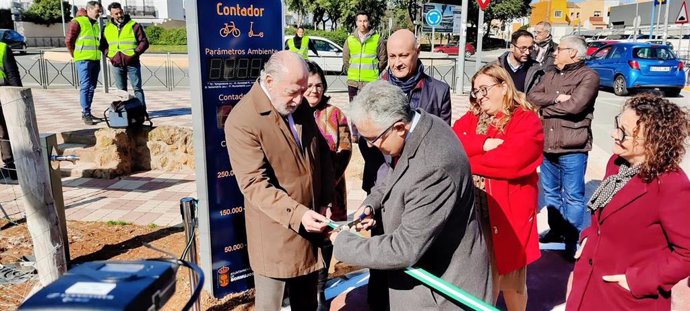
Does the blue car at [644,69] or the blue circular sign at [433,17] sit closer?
the blue car at [644,69]

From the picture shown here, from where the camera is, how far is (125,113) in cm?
712

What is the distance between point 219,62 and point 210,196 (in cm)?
89

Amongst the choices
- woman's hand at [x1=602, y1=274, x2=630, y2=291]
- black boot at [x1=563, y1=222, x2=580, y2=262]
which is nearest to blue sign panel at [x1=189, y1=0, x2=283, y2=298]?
woman's hand at [x1=602, y1=274, x2=630, y2=291]

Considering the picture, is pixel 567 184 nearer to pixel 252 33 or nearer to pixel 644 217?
pixel 644 217

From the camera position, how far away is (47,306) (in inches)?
50.6

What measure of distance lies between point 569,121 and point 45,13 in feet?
184

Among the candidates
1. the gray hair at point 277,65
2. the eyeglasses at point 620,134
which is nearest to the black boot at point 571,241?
the eyeglasses at point 620,134

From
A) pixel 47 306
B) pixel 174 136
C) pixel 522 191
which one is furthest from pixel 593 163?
pixel 47 306

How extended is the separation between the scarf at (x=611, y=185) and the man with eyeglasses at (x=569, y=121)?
77.6 inches

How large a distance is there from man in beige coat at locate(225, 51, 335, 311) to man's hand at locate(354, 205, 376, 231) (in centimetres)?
20

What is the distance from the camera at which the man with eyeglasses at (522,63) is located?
5.15 m

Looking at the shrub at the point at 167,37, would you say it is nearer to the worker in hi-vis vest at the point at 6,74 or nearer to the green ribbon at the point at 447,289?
the worker in hi-vis vest at the point at 6,74

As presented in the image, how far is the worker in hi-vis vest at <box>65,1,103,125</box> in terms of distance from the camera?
910 centimetres

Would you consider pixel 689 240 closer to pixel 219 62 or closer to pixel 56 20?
pixel 219 62
